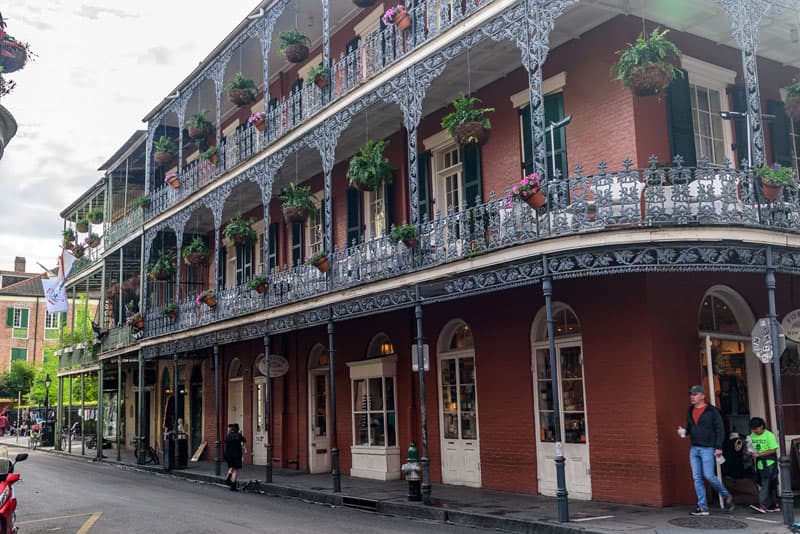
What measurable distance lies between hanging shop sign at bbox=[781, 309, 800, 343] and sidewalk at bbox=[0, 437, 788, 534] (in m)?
2.59

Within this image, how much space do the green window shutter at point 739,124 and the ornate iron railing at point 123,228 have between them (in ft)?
60.1

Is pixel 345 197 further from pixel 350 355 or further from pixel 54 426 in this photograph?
pixel 54 426

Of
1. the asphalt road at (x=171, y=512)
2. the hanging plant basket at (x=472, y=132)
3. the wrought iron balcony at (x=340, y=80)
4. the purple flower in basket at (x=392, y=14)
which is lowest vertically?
the asphalt road at (x=171, y=512)

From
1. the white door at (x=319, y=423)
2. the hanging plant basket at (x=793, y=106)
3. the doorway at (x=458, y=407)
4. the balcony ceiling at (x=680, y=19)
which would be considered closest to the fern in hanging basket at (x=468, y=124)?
the balcony ceiling at (x=680, y=19)

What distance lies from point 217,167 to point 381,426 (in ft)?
28.1

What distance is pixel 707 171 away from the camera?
33.4 feet

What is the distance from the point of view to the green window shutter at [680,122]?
1210cm

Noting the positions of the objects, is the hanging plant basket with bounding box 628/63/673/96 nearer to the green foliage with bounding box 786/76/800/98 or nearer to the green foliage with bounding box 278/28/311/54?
the green foliage with bounding box 786/76/800/98

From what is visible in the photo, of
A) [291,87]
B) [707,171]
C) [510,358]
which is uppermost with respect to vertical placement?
[291,87]

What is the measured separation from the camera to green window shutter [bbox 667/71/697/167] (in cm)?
1210

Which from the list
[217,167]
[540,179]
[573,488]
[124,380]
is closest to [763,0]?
[540,179]

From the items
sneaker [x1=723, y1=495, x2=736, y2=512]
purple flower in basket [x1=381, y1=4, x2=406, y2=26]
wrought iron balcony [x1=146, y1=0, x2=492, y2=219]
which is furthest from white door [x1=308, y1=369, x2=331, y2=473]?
sneaker [x1=723, y1=495, x2=736, y2=512]

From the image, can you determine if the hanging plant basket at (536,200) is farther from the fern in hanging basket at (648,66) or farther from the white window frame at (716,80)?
the white window frame at (716,80)

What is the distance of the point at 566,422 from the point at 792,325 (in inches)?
142
